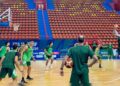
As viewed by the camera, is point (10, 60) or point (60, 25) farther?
point (60, 25)

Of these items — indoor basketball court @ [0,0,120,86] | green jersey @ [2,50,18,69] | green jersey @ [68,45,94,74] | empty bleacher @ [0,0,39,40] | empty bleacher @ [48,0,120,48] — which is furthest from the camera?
empty bleacher @ [48,0,120,48]

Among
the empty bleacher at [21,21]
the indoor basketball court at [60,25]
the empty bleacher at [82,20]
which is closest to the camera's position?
the indoor basketball court at [60,25]

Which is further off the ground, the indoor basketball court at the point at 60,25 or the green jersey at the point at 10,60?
the indoor basketball court at the point at 60,25

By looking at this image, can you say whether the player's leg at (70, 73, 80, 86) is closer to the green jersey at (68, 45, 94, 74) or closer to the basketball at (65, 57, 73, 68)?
the green jersey at (68, 45, 94, 74)

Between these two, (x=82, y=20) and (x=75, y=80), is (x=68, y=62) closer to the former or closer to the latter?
(x=75, y=80)

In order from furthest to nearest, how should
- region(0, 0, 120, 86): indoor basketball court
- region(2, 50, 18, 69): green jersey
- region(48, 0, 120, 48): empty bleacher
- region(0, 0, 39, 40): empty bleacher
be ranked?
region(48, 0, 120, 48): empty bleacher → region(0, 0, 39, 40): empty bleacher → region(0, 0, 120, 86): indoor basketball court → region(2, 50, 18, 69): green jersey

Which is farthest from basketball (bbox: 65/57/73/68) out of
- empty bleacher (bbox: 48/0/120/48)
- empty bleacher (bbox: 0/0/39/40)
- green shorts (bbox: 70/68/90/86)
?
empty bleacher (bbox: 48/0/120/48)

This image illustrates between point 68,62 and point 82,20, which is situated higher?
point 82,20

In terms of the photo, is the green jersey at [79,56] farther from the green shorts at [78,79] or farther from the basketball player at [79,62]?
the green shorts at [78,79]

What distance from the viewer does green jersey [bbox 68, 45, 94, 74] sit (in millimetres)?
8555

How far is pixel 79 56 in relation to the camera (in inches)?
339

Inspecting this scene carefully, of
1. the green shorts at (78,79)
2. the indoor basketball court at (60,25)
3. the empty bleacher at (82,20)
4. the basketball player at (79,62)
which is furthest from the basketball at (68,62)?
the empty bleacher at (82,20)

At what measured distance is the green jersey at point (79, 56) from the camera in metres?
8.55

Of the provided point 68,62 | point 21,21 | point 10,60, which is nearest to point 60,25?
point 21,21
